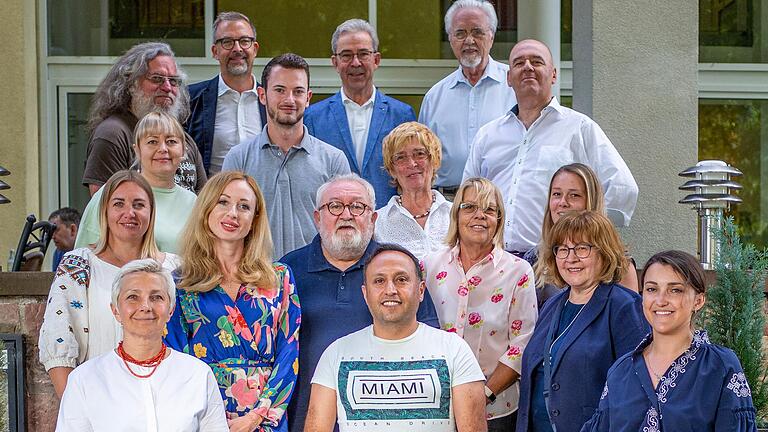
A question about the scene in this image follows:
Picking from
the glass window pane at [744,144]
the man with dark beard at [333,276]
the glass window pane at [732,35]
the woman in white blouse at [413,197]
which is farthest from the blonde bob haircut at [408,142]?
the glass window pane at [732,35]

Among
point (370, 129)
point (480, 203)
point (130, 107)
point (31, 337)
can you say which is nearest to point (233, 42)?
point (130, 107)

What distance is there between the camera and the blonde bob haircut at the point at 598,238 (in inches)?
202

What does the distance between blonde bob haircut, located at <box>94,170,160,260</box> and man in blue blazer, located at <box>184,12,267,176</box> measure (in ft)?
5.08

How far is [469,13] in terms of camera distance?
7.23m

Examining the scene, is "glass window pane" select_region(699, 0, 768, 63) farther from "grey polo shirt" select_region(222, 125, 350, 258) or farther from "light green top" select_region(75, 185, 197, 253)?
"light green top" select_region(75, 185, 197, 253)

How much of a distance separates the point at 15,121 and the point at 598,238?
5.83 metres

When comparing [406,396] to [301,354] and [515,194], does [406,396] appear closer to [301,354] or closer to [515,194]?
[301,354]

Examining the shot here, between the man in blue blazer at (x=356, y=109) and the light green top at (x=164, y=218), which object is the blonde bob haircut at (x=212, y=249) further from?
the man in blue blazer at (x=356, y=109)

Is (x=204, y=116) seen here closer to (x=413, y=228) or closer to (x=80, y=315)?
(x=413, y=228)

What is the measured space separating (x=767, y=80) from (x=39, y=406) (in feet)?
22.5

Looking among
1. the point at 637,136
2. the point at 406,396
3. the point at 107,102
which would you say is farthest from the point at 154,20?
the point at 406,396

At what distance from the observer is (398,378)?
4934 mm

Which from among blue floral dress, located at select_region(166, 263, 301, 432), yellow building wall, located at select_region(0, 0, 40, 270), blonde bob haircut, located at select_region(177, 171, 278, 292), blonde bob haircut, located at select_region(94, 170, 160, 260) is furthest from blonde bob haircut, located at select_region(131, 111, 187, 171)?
yellow building wall, located at select_region(0, 0, 40, 270)

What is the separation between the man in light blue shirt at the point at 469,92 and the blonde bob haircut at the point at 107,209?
2.18 meters
